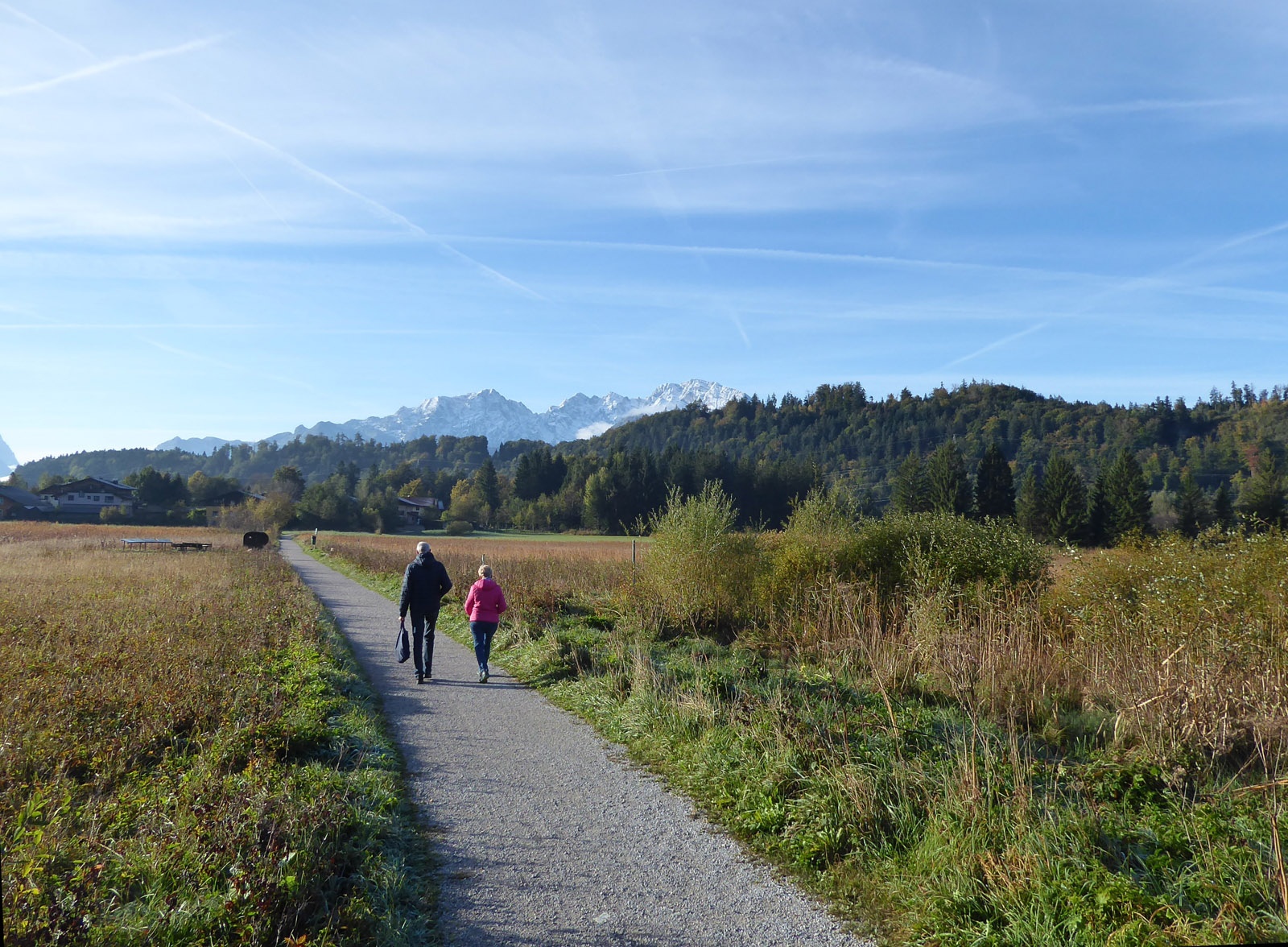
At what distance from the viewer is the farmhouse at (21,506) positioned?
95.1 metres

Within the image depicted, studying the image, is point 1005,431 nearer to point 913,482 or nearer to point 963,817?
point 913,482

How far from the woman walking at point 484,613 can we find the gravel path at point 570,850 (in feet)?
6.79

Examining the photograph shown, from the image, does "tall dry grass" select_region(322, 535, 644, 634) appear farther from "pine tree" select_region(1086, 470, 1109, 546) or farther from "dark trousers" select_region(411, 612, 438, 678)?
"pine tree" select_region(1086, 470, 1109, 546)

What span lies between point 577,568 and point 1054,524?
60.9 metres

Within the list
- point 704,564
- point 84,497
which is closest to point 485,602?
point 704,564

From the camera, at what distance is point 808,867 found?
197 inches

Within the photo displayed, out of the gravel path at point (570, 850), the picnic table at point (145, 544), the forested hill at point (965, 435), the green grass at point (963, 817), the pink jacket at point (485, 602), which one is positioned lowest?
the gravel path at point (570, 850)

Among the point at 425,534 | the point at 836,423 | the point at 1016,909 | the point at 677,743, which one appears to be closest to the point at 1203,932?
the point at 1016,909

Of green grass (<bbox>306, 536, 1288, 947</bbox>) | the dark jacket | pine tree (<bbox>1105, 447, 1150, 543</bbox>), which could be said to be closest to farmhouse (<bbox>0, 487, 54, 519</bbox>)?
the dark jacket

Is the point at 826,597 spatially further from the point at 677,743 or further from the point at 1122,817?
the point at 1122,817

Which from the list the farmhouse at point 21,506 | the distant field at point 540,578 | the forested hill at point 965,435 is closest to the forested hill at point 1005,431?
the forested hill at point 965,435

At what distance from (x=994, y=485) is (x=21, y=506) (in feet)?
376

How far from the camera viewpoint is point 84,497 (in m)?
102

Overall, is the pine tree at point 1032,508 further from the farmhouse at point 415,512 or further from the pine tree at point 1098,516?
the farmhouse at point 415,512
